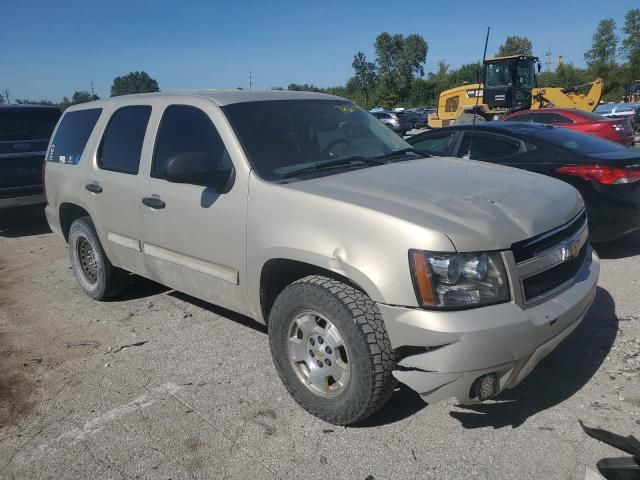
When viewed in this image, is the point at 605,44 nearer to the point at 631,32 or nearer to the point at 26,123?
the point at 631,32

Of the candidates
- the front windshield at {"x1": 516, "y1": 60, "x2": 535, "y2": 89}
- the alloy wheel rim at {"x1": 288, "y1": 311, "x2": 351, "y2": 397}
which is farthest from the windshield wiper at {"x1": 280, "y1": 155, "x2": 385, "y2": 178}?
the front windshield at {"x1": 516, "y1": 60, "x2": 535, "y2": 89}

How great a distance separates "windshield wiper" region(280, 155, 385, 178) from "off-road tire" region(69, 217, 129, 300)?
239cm

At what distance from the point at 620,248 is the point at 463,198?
4.28m

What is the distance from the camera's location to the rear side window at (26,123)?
9.00 meters

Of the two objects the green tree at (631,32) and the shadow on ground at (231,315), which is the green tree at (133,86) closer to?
the shadow on ground at (231,315)

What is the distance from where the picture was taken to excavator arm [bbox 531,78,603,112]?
20.1 metres

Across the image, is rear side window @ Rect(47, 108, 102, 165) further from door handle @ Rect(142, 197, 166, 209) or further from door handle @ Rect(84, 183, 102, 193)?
door handle @ Rect(142, 197, 166, 209)

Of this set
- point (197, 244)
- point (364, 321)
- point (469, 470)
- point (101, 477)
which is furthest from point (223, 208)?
point (469, 470)

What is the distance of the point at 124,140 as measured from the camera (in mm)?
4641

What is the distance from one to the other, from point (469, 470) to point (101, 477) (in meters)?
1.86

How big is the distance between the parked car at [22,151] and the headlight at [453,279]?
7.74m

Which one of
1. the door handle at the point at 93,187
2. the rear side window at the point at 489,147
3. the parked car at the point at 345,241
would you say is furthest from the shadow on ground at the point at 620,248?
the door handle at the point at 93,187

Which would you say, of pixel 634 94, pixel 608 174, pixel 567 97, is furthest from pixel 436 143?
pixel 634 94

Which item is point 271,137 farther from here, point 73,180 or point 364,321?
point 73,180
